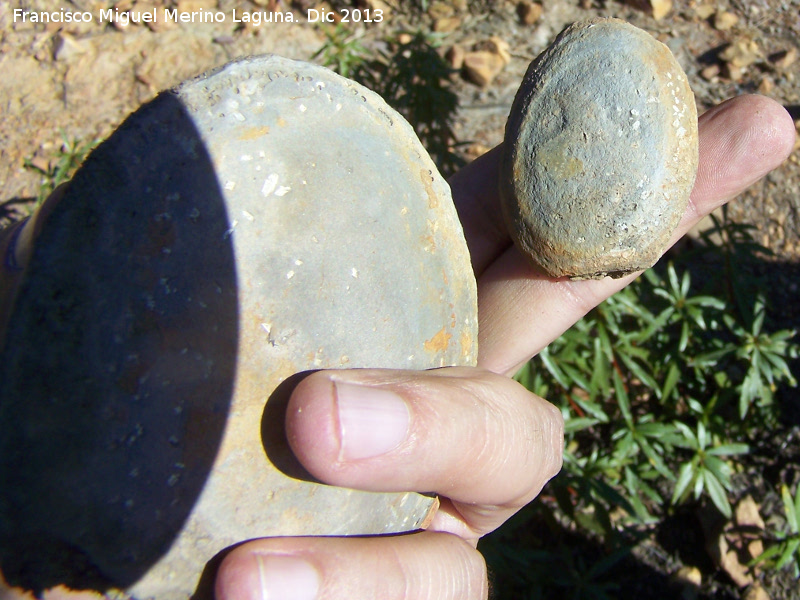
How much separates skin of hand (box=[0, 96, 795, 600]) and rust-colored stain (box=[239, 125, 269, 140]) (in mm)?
407

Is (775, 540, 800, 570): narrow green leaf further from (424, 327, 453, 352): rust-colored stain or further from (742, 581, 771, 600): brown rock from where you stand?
(424, 327, 453, 352): rust-colored stain

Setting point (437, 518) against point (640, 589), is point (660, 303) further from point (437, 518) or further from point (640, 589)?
point (437, 518)

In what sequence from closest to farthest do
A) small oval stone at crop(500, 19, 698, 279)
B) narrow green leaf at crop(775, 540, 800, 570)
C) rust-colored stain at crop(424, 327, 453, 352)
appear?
rust-colored stain at crop(424, 327, 453, 352)
small oval stone at crop(500, 19, 698, 279)
narrow green leaf at crop(775, 540, 800, 570)

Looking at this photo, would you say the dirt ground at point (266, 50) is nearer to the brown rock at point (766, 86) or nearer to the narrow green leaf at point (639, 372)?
the brown rock at point (766, 86)

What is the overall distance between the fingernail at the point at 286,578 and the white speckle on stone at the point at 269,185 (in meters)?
0.56

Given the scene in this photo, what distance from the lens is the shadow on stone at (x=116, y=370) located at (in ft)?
2.99

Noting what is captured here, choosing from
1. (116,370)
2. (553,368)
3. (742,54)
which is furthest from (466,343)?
(742,54)

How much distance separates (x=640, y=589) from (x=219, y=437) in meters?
1.72

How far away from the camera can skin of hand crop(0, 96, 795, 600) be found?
0.93 metres

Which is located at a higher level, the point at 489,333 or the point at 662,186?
the point at 662,186

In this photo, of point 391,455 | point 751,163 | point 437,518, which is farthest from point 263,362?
point 751,163

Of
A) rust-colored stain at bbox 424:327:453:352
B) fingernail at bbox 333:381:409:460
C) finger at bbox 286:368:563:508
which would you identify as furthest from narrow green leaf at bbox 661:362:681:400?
fingernail at bbox 333:381:409:460

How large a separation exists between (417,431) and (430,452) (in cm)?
5

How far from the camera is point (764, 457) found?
224cm
